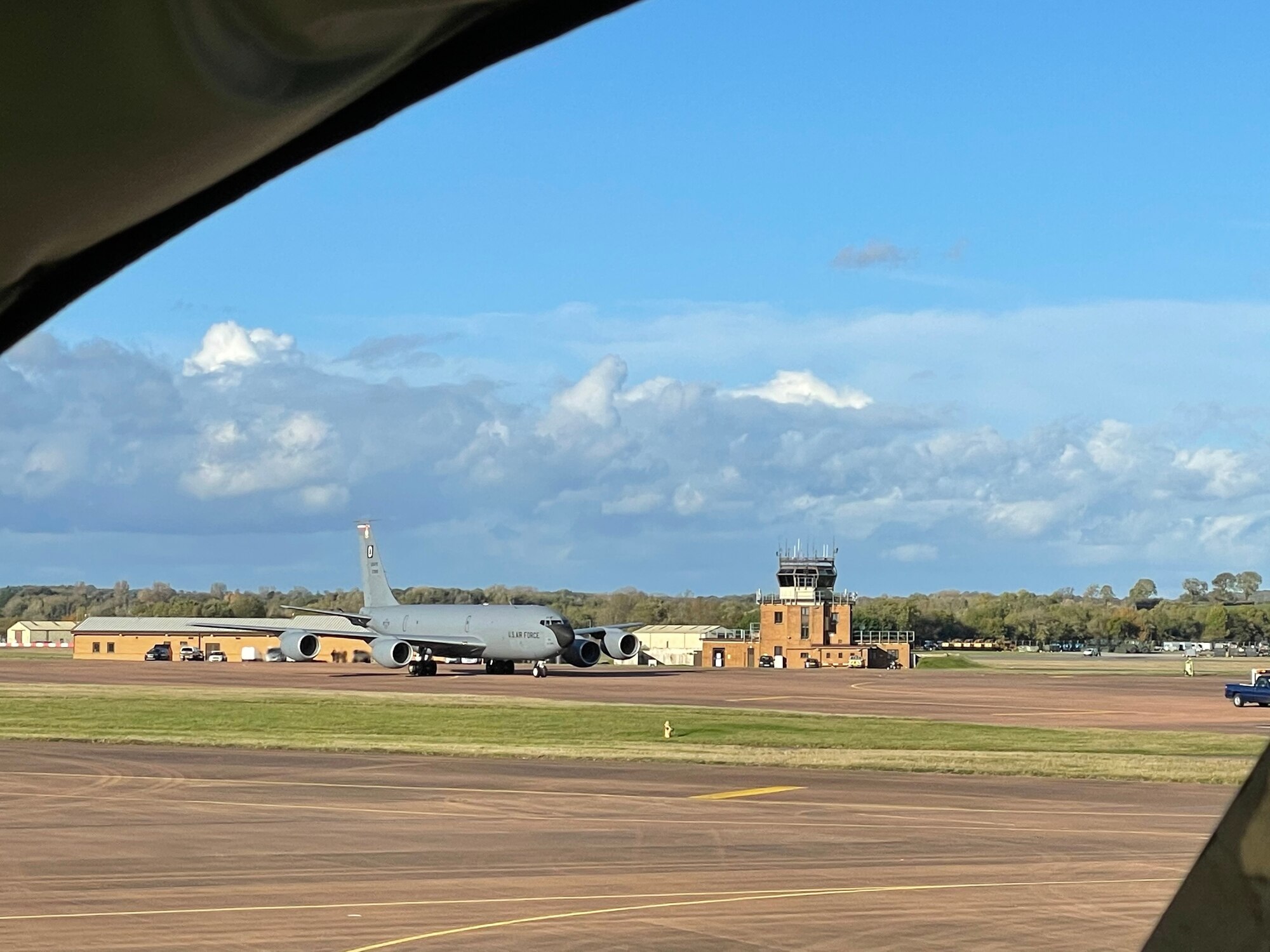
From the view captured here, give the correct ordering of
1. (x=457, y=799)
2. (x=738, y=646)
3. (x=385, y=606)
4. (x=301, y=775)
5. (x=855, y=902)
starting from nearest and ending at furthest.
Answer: (x=855, y=902) < (x=457, y=799) < (x=301, y=775) < (x=385, y=606) < (x=738, y=646)

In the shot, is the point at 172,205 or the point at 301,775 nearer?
the point at 172,205

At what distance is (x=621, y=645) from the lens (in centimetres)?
5528

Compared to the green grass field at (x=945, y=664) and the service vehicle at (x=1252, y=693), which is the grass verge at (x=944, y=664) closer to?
the green grass field at (x=945, y=664)

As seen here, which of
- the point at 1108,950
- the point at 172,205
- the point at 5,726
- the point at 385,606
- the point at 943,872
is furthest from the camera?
the point at 385,606

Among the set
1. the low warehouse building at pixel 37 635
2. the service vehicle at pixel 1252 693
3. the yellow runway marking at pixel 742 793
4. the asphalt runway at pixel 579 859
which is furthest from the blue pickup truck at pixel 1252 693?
the low warehouse building at pixel 37 635

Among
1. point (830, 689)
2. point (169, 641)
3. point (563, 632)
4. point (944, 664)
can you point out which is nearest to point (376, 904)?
point (563, 632)

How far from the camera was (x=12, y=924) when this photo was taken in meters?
11.8

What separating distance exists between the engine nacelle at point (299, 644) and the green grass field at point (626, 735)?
39.3 ft

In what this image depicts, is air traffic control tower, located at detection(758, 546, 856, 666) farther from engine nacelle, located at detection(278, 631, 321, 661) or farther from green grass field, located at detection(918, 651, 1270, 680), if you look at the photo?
engine nacelle, located at detection(278, 631, 321, 661)

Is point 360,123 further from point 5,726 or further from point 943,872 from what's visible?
point 5,726

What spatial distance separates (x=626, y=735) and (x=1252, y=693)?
22806 mm

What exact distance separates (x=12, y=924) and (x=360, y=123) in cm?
1188

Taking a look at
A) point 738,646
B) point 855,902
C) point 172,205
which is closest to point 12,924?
point 855,902

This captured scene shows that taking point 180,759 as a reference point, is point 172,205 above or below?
above
